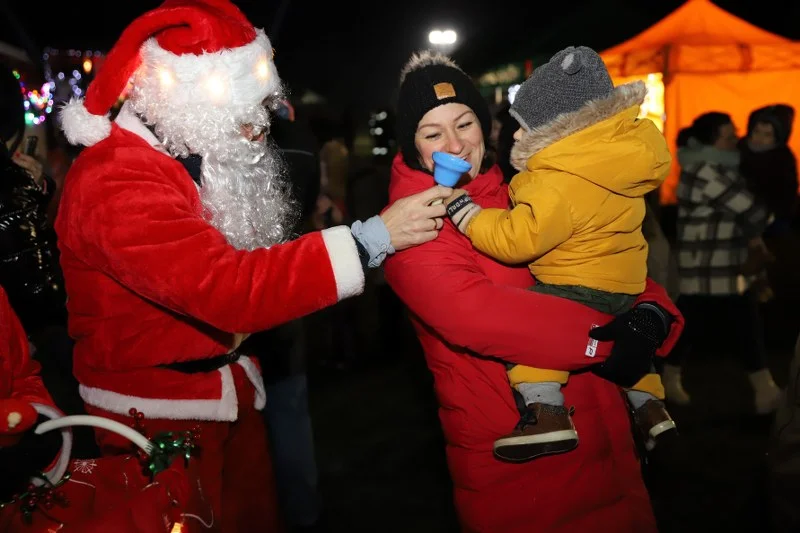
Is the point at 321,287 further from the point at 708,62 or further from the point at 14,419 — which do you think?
the point at 708,62

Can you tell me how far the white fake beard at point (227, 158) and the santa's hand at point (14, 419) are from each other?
0.79 metres

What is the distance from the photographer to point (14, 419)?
1.68 metres

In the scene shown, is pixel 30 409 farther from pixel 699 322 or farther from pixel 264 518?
pixel 699 322

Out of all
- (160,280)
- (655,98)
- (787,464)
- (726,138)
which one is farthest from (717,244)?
(655,98)

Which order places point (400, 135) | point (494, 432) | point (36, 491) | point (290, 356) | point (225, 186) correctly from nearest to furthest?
point (36, 491) < point (494, 432) < point (225, 186) < point (400, 135) < point (290, 356)

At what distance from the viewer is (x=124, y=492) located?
1812 mm

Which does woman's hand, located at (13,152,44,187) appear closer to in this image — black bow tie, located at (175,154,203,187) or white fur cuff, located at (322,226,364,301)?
black bow tie, located at (175,154,203,187)

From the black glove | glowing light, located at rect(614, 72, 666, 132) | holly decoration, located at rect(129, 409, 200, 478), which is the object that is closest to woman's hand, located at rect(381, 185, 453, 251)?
the black glove

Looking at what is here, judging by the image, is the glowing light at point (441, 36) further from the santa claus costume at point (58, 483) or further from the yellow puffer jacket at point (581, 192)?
the santa claus costume at point (58, 483)

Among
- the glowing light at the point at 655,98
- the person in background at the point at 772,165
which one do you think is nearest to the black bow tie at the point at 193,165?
the person in background at the point at 772,165

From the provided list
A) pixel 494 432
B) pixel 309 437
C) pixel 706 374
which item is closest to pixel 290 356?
pixel 309 437

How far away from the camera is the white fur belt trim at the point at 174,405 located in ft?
7.11

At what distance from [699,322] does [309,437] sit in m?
3.29

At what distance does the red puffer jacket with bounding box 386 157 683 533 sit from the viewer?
1984 millimetres
